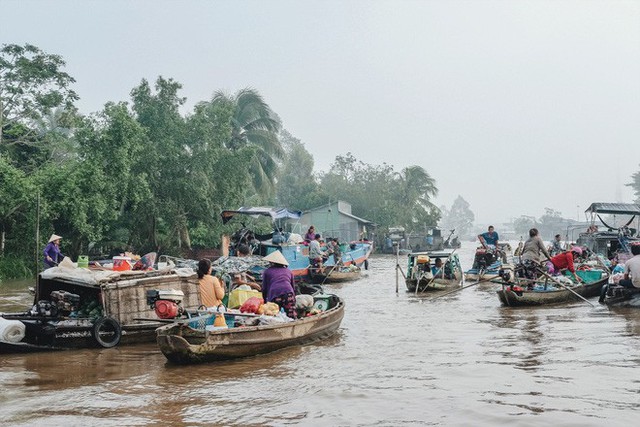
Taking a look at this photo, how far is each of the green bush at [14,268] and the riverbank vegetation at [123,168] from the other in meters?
0.04

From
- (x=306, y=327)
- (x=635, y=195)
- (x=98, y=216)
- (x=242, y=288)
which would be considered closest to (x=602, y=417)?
(x=306, y=327)

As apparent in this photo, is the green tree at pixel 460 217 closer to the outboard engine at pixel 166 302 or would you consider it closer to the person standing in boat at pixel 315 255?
the person standing in boat at pixel 315 255

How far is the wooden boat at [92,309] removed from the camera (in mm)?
9656

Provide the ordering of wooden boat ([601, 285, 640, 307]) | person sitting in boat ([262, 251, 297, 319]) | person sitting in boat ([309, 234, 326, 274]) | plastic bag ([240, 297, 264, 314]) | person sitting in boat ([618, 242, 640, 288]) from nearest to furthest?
plastic bag ([240, 297, 264, 314])
person sitting in boat ([262, 251, 297, 319])
person sitting in boat ([618, 242, 640, 288])
wooden boat ([601, 285, 640, 307])
person sitting in boat ([309, 234, 326, 274])

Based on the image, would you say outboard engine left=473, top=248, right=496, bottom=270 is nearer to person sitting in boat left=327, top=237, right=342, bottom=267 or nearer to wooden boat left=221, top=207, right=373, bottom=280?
person sitting in boat left=327, top=237, right=342, bottom=267

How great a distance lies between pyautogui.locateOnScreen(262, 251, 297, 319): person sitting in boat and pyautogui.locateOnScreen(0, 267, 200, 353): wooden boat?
52.5 inches

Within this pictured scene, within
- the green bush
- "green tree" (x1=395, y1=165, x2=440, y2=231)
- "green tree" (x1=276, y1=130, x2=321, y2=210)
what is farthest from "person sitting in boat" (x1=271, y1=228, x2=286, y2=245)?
"green tree" (x1=395, y1=165, x2=440, y2=231)

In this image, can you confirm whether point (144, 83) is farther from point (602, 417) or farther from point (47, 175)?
point (602, 417)

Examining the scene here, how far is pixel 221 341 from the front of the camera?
28.0ft

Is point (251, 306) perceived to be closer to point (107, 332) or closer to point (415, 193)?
point (107, 332)

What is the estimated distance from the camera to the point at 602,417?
6113 mm

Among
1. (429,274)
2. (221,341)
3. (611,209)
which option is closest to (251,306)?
(221,341)

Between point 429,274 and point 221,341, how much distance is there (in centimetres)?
1077

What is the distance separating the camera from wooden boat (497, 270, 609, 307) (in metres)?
14.2
